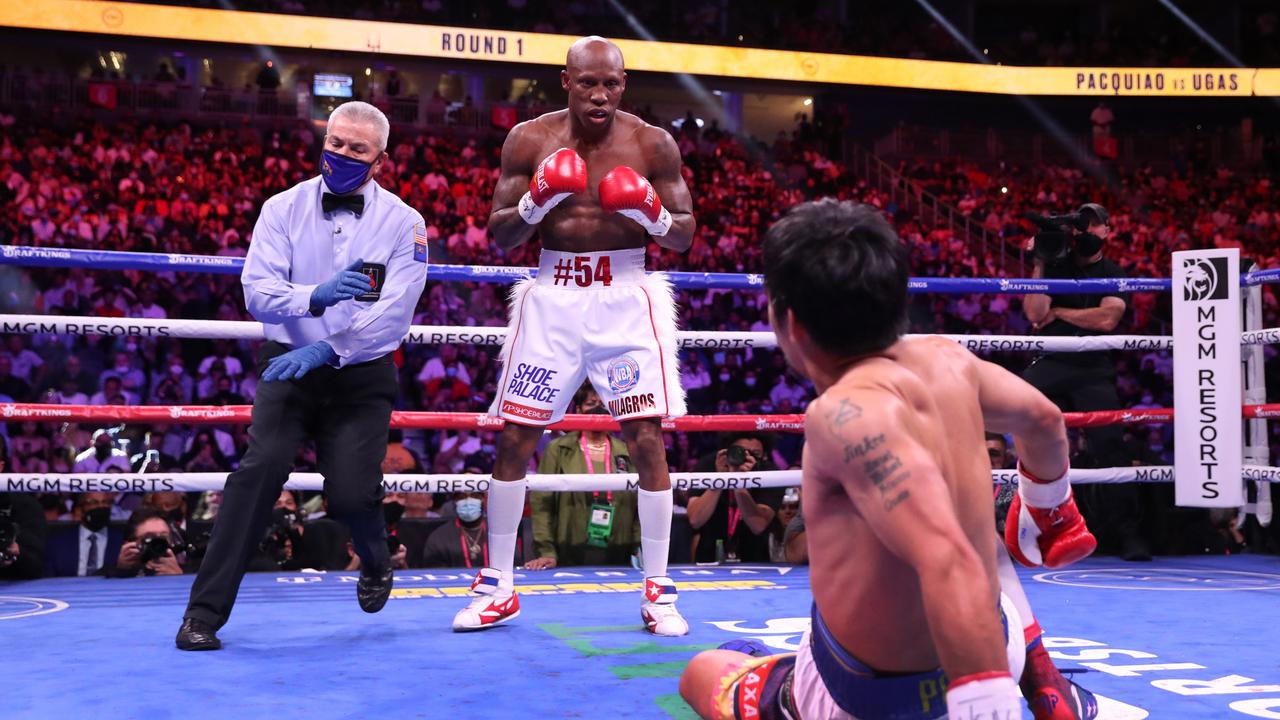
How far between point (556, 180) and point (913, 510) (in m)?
1.79

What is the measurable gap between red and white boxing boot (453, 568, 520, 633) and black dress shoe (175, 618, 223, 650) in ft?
1.80

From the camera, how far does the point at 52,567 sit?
12.7 ft

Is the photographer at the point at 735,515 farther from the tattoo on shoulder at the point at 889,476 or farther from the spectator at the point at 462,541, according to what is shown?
the tattoo on shoulder at the point at 889,476

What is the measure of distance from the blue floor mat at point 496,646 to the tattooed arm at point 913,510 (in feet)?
2.82

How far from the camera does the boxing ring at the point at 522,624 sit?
200 centimetres

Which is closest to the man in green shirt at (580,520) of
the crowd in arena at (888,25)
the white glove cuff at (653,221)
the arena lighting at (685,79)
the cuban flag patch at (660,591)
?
the cuban flag patch at (660,591)

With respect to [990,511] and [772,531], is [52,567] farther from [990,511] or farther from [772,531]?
[990,511]

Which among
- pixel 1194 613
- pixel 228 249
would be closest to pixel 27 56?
pixel 228 249

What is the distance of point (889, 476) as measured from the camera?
1131 millimetres

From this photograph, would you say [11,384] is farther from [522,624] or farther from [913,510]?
[913,510]

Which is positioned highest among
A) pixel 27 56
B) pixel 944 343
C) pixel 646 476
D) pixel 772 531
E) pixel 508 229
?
pixel 27 56

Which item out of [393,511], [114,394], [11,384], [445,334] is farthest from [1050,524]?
[11,384]

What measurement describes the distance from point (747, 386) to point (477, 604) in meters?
6.13

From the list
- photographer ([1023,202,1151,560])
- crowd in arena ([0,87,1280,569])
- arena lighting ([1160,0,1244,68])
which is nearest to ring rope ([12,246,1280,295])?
photographer ([1023,202,1151,560])
